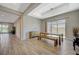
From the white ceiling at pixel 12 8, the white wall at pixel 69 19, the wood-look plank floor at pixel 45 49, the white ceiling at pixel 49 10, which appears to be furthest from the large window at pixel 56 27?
the white ceiling at pixel 12 8

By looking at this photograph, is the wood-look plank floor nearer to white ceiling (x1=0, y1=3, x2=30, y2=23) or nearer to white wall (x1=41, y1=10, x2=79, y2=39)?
white wall (x1=41, y1=10, x2=79, y2=39)

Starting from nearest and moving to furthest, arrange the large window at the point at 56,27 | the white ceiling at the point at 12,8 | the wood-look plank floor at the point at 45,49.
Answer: the wood-look plank floor at the point at 45,49
the large window at the point at 56,27
the white ceiling at the point at 12,8

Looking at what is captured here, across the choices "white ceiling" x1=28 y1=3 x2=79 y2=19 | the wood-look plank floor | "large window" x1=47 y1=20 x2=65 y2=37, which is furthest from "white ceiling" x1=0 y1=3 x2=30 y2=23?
the wood-look plank floor

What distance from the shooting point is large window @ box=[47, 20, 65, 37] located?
3.48m

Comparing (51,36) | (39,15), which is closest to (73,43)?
(51,36)

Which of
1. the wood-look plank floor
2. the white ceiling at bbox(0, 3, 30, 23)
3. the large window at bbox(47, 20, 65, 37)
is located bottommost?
the wood-look plank floor

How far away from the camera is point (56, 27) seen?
3500 mm

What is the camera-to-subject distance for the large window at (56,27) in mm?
3481

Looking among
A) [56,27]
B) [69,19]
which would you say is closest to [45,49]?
[56,27]

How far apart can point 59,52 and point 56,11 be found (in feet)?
4.52

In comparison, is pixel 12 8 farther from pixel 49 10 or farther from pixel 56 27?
pixel 56 27

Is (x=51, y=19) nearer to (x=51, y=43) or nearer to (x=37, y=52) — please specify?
(x=51, y=43)

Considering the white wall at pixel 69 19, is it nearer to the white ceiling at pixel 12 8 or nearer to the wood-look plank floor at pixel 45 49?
the wood-look plank floor at pixel 45 49

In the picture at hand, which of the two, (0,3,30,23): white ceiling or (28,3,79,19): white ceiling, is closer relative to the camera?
(28,3,79,19): white ceiling
